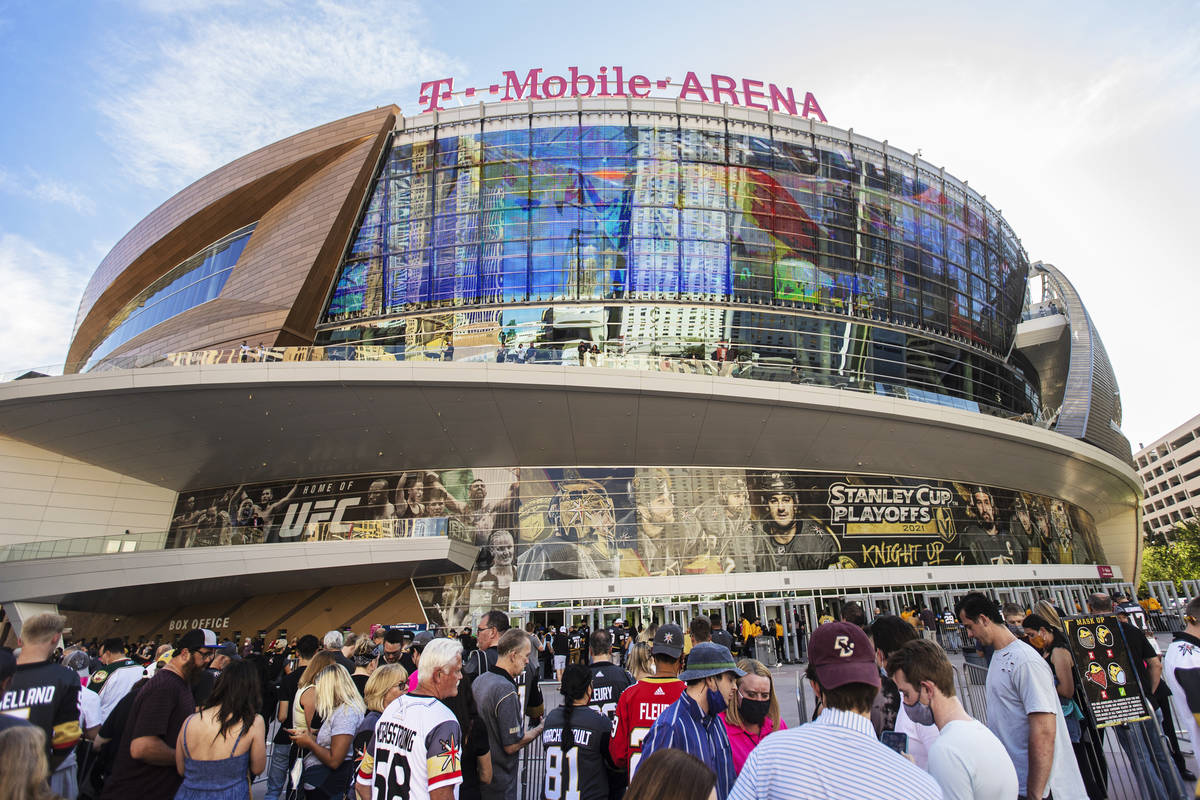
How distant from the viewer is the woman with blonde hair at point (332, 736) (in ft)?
18.2

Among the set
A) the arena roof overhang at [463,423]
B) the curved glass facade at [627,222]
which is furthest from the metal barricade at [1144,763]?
the curved glass facade at [627,222]

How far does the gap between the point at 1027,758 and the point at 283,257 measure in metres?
39.6

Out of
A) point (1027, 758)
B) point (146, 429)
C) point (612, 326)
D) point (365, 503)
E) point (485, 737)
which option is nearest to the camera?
point (1027, 758)

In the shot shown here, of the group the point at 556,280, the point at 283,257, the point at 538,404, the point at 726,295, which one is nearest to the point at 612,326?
the point at 556,280

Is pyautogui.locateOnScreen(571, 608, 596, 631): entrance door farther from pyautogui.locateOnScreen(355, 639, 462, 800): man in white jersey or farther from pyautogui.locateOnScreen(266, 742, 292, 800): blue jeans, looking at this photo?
pyautogui.locateOnScreen(355, 639, 462, 800): man in white jersey

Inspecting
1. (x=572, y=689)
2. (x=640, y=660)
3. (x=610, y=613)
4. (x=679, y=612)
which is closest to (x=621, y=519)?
(x=610, y=613)

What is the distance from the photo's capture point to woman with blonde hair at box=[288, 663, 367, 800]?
18.2 feet

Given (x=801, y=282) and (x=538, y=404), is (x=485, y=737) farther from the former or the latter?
(x=801, y=282)

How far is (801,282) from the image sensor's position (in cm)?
3659

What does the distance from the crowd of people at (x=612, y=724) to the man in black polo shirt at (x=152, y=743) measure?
1cm

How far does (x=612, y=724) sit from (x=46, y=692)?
393 centimetres

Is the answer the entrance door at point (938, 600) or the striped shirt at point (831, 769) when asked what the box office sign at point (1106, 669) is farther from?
the entrance door at point (938, 600)

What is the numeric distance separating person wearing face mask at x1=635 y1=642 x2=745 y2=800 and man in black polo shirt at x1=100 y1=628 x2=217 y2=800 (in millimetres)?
3336

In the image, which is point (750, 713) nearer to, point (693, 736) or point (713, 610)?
point (693, 736)
